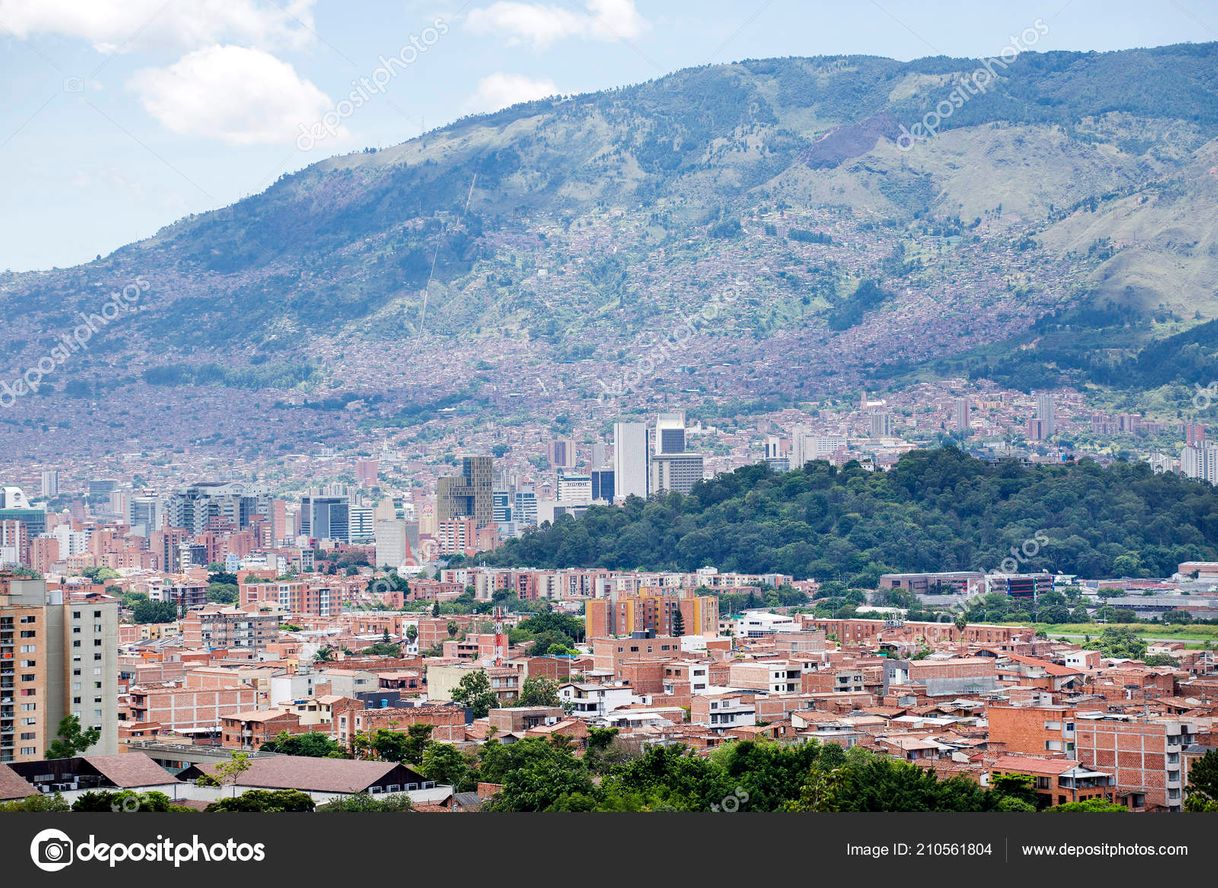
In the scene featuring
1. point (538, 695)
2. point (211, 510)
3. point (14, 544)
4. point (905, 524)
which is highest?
point (211, 510)

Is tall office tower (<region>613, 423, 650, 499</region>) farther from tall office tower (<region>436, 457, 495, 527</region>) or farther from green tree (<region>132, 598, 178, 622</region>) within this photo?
green tree (<region>132, 598, 178, 622</region>)

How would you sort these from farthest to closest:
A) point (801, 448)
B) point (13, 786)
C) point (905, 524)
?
point (801, 448) < point (905, 524) < point (13, 786)

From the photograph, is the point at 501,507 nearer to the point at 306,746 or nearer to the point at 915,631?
the point at 915,631

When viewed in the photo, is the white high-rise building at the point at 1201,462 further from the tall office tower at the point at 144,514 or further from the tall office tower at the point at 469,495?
the tall office tower at the point at 144,514

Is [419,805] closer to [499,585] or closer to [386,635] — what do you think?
[386,635]

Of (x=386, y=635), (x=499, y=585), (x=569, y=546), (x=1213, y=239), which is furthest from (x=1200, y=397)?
(x=386, y=635)

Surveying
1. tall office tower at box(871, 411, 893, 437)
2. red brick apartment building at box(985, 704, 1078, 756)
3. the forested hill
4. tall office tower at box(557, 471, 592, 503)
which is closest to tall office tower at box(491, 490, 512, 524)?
tall office tower at box(557, 471, 592, 503)

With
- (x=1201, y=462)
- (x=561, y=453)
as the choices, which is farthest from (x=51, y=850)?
(x=561, y=453)
